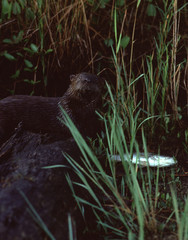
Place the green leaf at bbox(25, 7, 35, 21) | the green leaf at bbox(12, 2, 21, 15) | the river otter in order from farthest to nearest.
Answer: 1. the green leaf at bbox(25, 7, 35, 21)
2. the green leaf at bbox(12, 2, 21, 15)
3. the river otter

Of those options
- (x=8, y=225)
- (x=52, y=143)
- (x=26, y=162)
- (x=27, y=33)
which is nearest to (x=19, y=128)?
(x=52, y=143)

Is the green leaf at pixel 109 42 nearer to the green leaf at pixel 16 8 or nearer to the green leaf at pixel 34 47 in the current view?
the green leaf at pixel 34 47

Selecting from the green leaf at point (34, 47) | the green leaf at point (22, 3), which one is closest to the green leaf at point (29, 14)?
the green leaf at point (22, 3)

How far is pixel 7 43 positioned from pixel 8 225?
2211 millimetres

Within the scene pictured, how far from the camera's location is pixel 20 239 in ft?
4.13

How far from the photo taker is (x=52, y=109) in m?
2.69

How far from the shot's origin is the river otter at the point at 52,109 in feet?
8.29

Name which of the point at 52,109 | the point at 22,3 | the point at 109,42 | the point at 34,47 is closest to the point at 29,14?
the point at 22,3

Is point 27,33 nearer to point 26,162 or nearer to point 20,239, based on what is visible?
point 26,162

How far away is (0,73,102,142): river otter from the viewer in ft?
8.29

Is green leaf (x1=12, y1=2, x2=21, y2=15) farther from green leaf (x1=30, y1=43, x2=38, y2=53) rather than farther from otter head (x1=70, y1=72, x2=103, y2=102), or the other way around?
otter head (x1=70, y1=72, x2=103, y2=102)

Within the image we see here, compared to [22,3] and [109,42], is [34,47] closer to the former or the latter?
[22,3]

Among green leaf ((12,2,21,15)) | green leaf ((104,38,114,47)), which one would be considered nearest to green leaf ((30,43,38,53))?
green leaf ((12,2,21,15))

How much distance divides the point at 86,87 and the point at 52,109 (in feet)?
1.09
